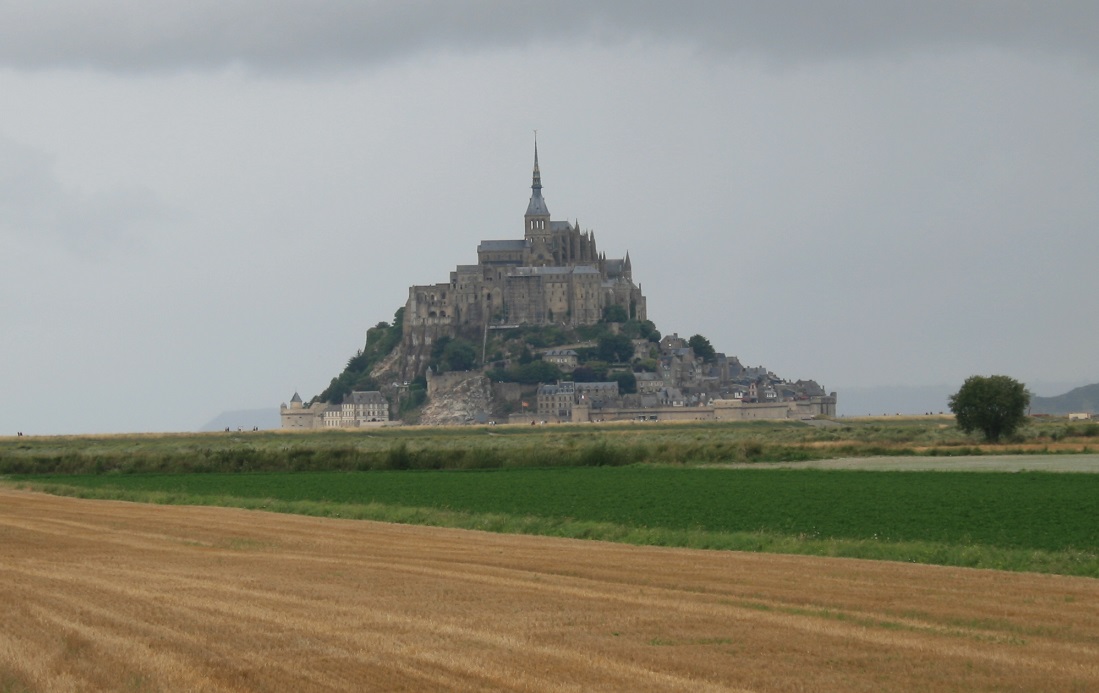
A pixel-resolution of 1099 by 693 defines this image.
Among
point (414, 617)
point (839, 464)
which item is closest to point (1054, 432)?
point (839, 464)

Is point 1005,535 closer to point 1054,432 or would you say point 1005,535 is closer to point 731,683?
point 731,683

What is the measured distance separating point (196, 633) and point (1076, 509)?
15560mm

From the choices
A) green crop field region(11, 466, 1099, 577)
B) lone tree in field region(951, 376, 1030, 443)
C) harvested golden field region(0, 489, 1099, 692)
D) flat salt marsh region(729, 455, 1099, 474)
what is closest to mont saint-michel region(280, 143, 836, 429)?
lone tree in field region(951, 376, 1030, 443)

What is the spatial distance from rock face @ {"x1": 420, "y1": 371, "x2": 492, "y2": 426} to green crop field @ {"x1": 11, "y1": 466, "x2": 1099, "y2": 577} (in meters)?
101

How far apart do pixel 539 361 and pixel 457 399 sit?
8.66 metres

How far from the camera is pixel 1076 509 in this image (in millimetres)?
23453

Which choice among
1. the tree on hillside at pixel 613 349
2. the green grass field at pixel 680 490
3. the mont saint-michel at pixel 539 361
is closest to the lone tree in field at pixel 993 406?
the green grass field at pixel 680 490

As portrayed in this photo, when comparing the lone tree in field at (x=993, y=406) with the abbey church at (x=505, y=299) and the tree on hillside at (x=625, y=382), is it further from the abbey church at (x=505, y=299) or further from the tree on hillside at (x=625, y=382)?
the abbey church at (x=505, y=299)

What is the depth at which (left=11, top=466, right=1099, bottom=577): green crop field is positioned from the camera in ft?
65.0

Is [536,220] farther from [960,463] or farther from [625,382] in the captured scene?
[960,463]

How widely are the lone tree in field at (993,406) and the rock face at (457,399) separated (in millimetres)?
86932

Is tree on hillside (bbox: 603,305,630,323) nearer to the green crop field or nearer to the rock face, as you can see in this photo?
the rock face

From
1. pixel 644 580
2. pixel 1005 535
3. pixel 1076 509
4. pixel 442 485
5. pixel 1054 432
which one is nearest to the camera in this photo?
pixel 644 580

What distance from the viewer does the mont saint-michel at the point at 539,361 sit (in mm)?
142625
